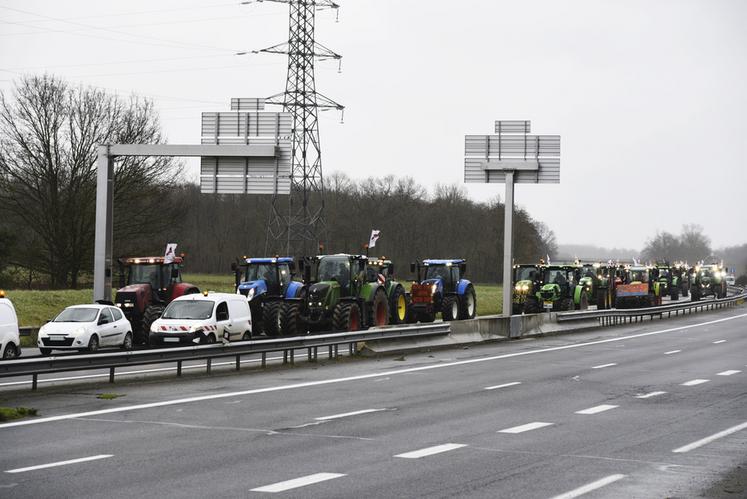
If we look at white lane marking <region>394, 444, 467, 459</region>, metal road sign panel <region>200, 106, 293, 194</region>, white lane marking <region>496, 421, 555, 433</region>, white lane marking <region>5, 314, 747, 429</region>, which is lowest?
white lane marking <region>5, 314, 747, 429</region>

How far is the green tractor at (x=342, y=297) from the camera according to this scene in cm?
3312

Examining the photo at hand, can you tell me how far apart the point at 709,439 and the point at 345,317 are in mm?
19965

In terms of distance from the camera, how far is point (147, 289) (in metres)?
33.5

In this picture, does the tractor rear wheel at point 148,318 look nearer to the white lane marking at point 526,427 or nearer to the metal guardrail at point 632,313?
the metal guardrail at point 632,313

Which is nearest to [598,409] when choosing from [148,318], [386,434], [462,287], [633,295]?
[386,434]

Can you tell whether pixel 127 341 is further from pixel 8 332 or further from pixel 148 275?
pixel 8 332

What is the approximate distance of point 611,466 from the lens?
1142 centimetres

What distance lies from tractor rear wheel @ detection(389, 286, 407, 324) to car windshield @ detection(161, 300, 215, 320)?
34.0 ft

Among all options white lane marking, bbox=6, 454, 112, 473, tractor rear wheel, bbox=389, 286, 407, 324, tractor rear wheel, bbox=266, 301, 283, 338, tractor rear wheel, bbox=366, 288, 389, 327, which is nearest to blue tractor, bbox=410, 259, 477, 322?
tractor rear wheel, bbox=389, 286, 407, 324

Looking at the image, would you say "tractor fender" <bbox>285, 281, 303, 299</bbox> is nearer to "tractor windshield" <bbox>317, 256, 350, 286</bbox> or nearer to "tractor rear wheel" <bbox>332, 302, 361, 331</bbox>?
"tractor windshield" <bbox>317, 256, 350, 286</bbox>

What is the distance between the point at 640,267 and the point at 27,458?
53.1 m

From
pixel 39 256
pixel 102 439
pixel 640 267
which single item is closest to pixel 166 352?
pixel 102 439

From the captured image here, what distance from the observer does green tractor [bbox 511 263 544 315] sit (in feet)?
156

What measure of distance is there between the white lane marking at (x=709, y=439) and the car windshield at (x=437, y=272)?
27323mm
